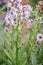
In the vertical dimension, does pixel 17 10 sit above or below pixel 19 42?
above

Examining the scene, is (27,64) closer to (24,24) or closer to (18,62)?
(18,62)

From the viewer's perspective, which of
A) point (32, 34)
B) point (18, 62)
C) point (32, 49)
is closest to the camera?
point (18, 62)

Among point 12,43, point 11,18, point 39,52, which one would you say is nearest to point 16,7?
point 11,18

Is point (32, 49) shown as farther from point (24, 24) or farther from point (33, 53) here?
point (24, 24)

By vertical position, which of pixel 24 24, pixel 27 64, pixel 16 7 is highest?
pixel 16 7

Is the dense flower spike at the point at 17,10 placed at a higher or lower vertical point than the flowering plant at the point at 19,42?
higher

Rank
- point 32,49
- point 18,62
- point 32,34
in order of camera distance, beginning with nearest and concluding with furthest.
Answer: point 18,62
point 32,49
point 32,34

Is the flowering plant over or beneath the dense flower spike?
beneath

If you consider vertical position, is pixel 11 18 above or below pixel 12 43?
above

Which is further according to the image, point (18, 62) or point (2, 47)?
point (2, 47)
